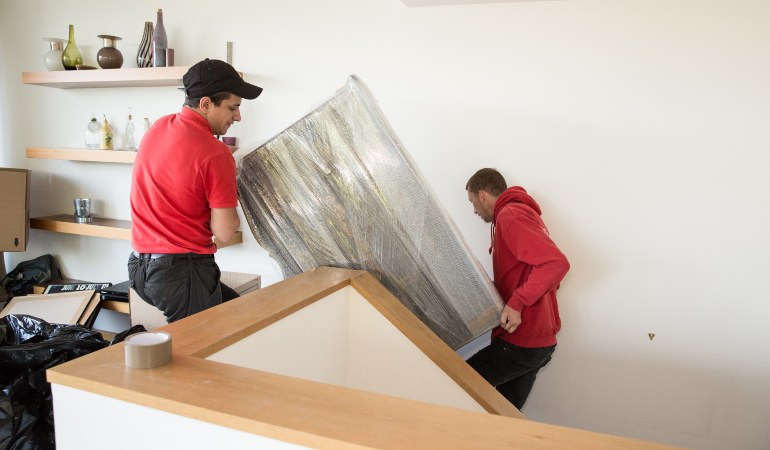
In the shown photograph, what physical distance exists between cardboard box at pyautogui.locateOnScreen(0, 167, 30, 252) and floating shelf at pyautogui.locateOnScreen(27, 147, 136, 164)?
16cm

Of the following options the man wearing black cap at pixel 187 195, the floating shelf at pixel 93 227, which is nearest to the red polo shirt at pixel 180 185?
the man wearing black cap at pixel 187 195

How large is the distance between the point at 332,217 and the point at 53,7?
2757mm

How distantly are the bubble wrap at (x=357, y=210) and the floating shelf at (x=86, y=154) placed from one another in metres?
1.44

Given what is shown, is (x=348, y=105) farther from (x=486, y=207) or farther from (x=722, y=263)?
(x=722, y=263)

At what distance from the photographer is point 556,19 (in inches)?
81.6

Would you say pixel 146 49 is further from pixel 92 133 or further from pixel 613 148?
pixel 613 148

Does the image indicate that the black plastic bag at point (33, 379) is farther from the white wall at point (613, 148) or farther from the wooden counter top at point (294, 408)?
the white wall at point (613, 148)

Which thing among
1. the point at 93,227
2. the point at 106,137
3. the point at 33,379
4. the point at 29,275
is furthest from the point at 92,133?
the point at 33,379

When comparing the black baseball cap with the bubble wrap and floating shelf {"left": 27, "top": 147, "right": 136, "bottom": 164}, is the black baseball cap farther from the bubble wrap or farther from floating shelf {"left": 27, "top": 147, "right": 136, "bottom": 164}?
floating shelf {"left": 27, "top": 147, "right": 136, "bottom": 164}

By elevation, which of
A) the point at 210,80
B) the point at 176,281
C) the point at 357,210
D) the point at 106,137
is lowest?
the point at 176,281

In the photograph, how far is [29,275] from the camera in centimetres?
315

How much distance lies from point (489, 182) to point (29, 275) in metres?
2.90

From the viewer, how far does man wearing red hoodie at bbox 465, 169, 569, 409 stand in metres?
1.82

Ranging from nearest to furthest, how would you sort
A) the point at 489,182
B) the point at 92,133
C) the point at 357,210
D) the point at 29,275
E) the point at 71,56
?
the point at 357,210 < the point at 489,182 < the point at 71,56 < the point at 92,133 < the point at 29,275
